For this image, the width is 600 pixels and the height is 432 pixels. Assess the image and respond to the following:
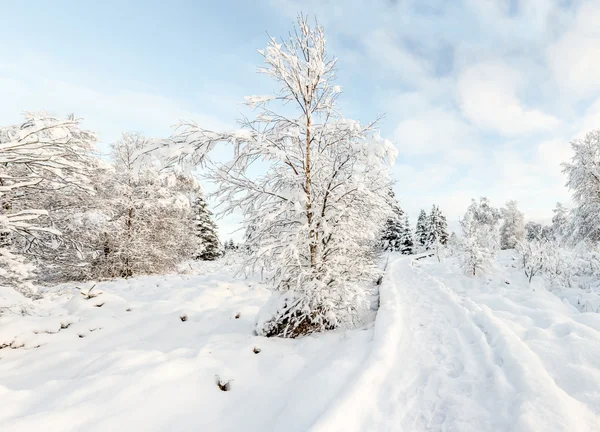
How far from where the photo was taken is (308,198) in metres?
5.33

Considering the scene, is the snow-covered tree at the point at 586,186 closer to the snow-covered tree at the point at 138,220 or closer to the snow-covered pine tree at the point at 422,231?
the snow-covered tree at the point at 138,220

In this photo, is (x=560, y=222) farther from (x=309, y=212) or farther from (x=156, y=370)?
(x=156, y=370)

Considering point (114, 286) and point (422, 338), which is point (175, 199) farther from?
point (422, 338)

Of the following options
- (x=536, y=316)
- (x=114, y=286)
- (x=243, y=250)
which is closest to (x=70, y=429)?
(x=243, y=250)

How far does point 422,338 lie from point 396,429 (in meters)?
2.78

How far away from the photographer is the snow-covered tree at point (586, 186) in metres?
14.1

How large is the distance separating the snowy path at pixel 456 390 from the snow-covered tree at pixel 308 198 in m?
1.33

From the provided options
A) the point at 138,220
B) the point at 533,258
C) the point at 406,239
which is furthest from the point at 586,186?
the point at 406,239

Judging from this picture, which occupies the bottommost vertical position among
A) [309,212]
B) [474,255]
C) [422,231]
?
[474,255]

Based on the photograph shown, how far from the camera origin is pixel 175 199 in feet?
42.7

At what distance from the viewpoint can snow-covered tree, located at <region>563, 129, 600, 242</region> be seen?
14133mm

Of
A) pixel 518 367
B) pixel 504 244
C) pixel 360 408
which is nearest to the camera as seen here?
pixel 360 408

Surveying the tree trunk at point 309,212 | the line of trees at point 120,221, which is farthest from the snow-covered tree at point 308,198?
the line of trees at point 120,221

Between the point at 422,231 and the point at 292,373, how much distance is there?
48.2m
